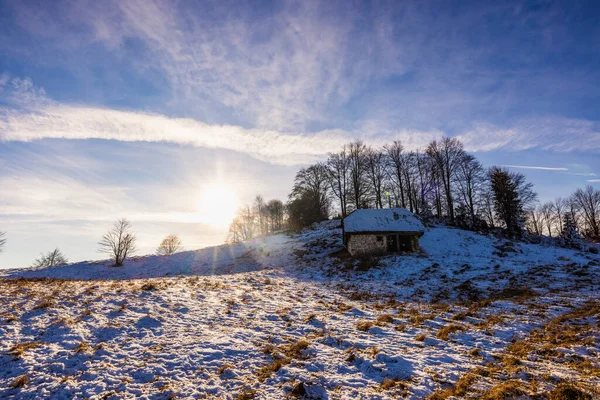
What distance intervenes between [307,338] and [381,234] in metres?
22.3

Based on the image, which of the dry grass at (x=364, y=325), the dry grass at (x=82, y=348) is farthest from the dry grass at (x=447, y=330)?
the dry grass at (x=82, y=348)

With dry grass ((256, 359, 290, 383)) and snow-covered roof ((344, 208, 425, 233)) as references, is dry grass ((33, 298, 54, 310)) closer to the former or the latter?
dry grass ((256, 359, 290, 383))

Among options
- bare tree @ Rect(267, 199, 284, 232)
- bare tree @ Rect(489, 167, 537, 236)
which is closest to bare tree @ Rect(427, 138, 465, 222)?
bare tree @ Rect(489, 167, 537, 236)

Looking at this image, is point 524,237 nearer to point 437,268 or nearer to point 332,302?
point 437,268

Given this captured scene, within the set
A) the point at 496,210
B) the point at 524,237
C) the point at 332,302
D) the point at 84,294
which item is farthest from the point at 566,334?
the point at 496,210

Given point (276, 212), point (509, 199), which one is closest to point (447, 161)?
point (509, 199)

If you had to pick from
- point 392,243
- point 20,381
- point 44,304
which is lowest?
point 20,381

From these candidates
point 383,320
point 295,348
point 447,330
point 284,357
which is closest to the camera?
point 284,357

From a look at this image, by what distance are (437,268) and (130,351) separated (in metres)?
21.3

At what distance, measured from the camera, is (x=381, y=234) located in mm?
29297

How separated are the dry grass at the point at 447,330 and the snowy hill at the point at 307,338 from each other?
5cm

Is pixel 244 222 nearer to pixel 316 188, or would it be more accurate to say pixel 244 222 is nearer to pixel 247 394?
pixel 316 188

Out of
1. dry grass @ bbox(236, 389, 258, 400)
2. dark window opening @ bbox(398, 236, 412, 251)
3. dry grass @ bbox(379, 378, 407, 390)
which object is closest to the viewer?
dry grass @ bbox(236, 389, 258, 400)

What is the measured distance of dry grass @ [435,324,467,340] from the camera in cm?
860
